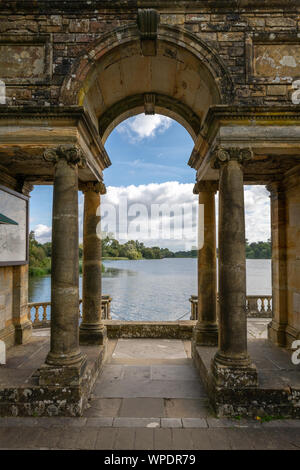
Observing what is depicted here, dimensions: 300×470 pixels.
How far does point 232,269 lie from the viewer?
4883 mm

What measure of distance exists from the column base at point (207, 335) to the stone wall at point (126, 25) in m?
5.10

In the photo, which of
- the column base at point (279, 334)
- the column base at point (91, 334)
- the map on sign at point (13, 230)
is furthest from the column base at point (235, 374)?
the map on sign at point (13, 230)

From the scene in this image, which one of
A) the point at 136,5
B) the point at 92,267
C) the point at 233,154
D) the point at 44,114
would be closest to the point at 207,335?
the point at 92,267

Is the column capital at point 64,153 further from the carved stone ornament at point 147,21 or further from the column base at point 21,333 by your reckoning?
the column base at point 21,333

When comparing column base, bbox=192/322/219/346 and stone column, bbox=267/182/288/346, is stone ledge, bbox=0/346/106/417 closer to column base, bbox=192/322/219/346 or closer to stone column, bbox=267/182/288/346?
column base, bbox=192/322/219/346

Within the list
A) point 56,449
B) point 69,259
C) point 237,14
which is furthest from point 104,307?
point 237,14

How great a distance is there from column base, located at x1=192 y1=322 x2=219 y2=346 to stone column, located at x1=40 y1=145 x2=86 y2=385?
9.30 ft

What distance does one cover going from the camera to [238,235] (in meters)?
4.92

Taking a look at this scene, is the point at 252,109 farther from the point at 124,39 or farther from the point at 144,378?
the point at 144,378

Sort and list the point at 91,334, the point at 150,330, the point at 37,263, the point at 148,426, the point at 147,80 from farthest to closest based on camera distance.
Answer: the point at 37,263 → the point at 150,330 → the point at 91,334 → the point at 147,80 → the point at 148,426

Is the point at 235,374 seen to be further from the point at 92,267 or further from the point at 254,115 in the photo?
the point at 254,115

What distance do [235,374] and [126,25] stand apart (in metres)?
6.35

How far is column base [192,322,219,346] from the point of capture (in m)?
6.63
